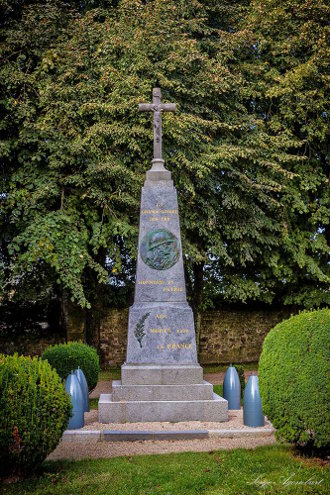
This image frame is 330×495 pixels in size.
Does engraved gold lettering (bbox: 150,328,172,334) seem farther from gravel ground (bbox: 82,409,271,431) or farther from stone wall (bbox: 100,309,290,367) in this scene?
stone wall (bbox: 100,309,290,367)

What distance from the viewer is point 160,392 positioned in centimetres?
777

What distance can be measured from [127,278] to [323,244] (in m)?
6.14

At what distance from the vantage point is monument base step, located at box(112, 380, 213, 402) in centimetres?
775

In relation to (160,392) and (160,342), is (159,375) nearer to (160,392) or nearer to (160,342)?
(160,392)

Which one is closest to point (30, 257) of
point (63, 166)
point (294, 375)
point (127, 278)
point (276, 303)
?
point (63, 166)

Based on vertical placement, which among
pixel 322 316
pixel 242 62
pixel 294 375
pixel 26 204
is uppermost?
pixel 242 62

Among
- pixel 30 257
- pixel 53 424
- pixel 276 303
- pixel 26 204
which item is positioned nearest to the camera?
pixel 53 424

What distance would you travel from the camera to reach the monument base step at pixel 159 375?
7879 mm

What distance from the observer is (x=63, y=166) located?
41.4 feet

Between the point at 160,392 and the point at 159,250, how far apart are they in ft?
7.48

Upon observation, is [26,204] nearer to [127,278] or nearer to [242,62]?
[127,278]

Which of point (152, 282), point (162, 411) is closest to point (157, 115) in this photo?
point (152, 282)

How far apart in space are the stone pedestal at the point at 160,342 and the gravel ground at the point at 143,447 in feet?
2.83

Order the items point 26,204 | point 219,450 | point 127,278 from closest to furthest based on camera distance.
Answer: point 219,450
point 26,204
point 127,278
